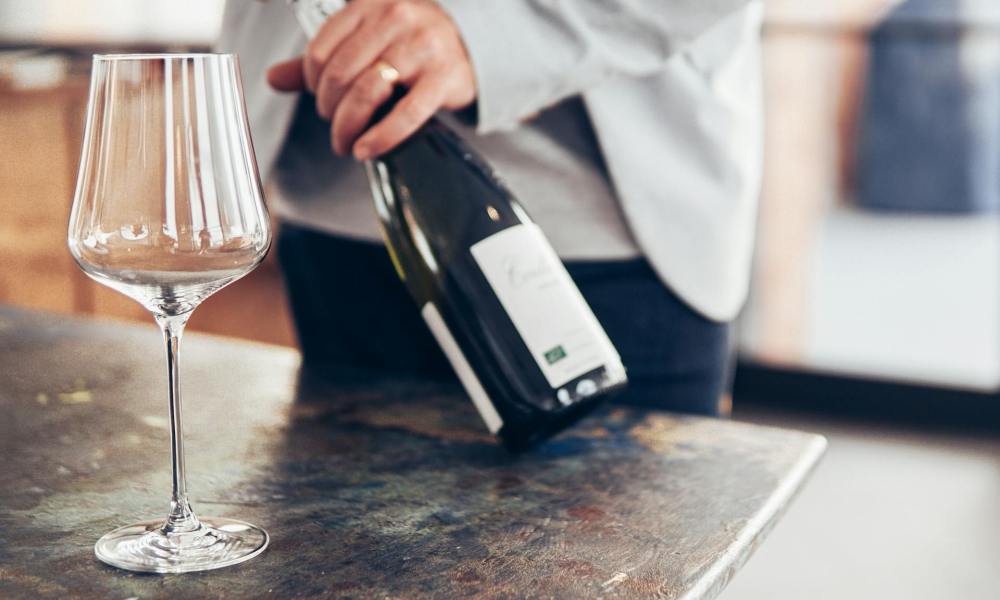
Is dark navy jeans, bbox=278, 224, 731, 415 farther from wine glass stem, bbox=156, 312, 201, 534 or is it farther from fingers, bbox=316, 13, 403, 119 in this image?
wine glass stem, bbox=156, 312, 201, 534

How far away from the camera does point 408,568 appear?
53 centimetres

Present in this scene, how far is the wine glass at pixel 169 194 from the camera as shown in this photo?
493 millimetres

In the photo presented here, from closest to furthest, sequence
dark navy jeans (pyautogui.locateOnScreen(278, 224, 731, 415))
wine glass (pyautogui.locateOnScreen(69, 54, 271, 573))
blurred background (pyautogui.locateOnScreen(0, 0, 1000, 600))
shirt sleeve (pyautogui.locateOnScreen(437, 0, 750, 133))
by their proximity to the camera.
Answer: wine glass (pyautogui.locateOnScreen(69, 54, 271, 573)) → shirt sleeve (pyautogui.locateOnScreen(437, 0, 750, 133)) → dark navy jeans (pyautogui.locateOnScreen(278, 224, 731, 415)) → blurred background (pyautogui.locateOnScreen(0, 0, 1000, 600))

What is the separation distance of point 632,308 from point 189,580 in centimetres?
55

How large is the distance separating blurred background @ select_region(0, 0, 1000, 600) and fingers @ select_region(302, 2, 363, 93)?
5.85ft

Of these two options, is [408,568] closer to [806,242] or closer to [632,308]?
[632,308]

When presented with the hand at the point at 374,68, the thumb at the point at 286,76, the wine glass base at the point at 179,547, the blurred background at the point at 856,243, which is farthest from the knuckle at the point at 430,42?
the blurred background at the point at 856,243

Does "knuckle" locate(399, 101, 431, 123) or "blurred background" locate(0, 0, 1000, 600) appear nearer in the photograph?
"knuckle" locate(399, 101, 431, 123)

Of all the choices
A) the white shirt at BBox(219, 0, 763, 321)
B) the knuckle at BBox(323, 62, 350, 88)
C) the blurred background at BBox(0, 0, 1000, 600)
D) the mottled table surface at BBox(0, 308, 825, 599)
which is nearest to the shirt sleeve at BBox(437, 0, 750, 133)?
the white shirt at BBox(219, 0, 763, 321)

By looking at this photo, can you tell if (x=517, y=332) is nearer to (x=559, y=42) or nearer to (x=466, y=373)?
(x=466, y=373)

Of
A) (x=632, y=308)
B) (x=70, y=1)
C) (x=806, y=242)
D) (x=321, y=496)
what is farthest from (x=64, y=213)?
(x=321, y=496)

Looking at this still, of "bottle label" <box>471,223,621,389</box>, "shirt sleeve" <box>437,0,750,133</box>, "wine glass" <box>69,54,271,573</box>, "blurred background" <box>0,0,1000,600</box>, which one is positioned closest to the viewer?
"wine glass" <box>69,54,271,573</box>

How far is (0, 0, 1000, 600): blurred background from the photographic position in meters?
2.53

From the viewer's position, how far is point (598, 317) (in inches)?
38.8
